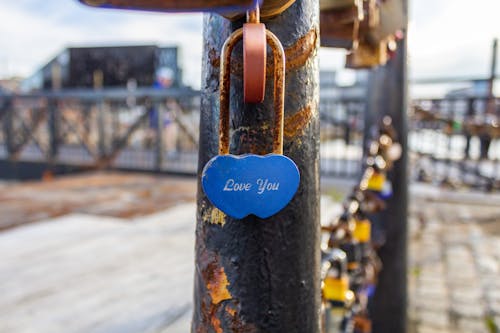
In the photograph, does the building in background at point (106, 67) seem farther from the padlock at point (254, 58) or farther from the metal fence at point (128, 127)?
the padlock at point (254, 58)

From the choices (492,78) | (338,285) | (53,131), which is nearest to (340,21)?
(338,285)

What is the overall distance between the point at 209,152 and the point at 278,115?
135mm

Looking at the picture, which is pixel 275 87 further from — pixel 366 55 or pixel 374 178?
pixel 374 178

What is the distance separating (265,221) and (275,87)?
0.19 meters

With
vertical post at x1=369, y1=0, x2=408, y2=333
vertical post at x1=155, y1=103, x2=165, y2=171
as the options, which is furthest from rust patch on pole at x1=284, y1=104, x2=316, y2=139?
vertical post at x1=155, y1=103, x2=165, y2=171

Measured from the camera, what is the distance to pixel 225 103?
0.57 metres

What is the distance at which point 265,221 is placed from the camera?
603 millimetres

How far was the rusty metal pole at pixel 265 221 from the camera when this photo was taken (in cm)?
59

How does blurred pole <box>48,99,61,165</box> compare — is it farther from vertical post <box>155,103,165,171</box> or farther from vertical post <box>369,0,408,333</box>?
vertical post <box>369,0,408,333</box>

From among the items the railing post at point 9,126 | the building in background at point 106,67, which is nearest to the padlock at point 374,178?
the railing post at point 9,126

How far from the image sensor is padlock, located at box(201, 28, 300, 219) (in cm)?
53

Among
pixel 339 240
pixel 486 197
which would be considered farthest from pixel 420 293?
pixel 486 197

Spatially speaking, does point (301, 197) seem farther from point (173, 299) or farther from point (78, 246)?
point (78, 246)

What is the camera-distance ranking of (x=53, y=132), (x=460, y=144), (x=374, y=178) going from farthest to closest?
1. (x=53, y=132)
2. (x=460, y=144)
3. (x=374, y=178)
